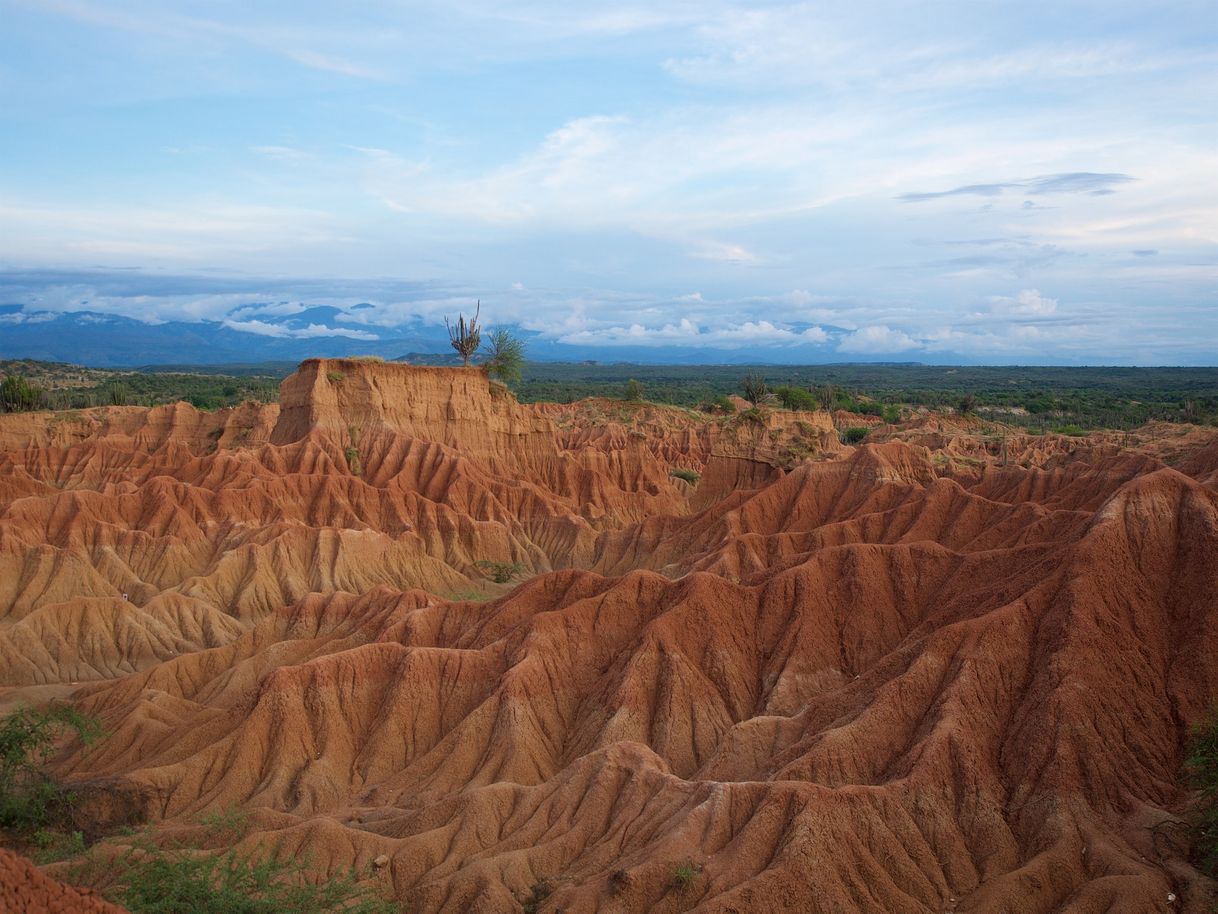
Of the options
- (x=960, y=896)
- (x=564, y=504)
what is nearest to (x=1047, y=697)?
(x=960, y=896)

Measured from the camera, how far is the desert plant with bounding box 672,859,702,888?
2361cm

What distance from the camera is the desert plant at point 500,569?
239 feet

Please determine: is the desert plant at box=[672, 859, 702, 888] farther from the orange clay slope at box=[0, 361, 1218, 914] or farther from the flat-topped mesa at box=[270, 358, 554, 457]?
the flat-topped mesa at box=[270, 358, 554, 457]

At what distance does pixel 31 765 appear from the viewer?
35688 mm

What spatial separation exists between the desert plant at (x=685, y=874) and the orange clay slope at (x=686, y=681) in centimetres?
11

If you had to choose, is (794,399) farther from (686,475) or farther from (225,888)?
(225,888)

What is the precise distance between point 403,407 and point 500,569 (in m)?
20.1

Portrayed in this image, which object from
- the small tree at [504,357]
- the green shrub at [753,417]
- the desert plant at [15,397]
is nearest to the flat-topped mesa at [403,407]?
the small tree at [504,357]

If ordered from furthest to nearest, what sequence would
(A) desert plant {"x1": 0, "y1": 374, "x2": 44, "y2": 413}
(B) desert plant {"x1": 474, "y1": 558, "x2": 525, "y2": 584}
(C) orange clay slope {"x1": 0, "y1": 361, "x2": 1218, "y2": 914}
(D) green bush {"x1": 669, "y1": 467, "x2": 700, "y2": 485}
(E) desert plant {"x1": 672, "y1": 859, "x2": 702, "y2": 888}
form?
1. (A) desert plant {"x1": 0, "y1": 374, "x2": 44, "y2": 413}
2. (D) green bush {"x1": 669, "y1": 467, "x2": 700, "y2": 485}
3. (B) desert plant {"x1": 474, "y1": 558, "x2": 525, "y2": 584}
4. (C) orange clay slope {"x1": 0, "y1": 361, "x2": 1218, "y2": 914}
5. (E) desert plant {"x1": 672, "y1": 859, "x2": 702, "y2": 888}

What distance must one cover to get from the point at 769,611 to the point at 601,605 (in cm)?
673

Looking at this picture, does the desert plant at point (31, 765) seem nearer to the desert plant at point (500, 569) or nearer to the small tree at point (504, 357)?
the desert plant at point (500, 569)

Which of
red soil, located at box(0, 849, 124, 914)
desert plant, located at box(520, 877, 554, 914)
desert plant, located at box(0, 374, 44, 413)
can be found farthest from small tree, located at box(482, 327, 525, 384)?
red soil, located at box(0, 849, 124, 914)

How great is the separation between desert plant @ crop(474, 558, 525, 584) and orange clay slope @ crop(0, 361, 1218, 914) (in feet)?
2.97

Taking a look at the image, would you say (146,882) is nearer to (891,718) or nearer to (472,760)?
(472,760)
